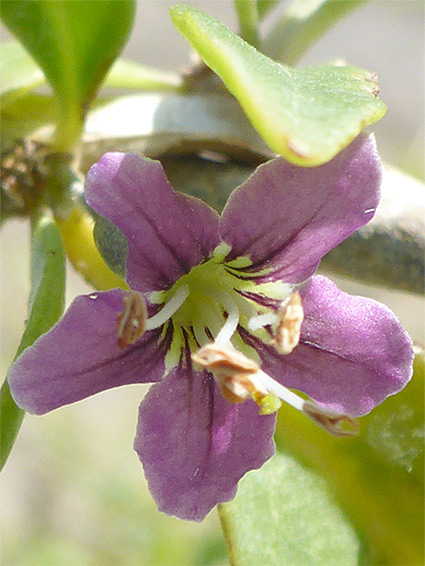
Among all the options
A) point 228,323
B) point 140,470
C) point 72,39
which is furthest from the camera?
point 140,470

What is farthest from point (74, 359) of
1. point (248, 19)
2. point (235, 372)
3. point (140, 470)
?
point (140, 470)

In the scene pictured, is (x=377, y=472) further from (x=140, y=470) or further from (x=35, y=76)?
(x=140, y=470)

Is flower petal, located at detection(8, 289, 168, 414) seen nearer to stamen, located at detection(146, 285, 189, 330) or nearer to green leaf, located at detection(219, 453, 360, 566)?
stamen, located at detection(146, 285, 189, 330)

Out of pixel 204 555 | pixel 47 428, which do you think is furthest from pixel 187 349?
pixel 47 428

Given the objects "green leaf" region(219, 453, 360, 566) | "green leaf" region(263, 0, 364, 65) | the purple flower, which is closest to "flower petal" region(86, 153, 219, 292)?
the purple flower

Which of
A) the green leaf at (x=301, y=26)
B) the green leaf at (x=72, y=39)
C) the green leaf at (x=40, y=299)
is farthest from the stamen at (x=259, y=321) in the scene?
the green leaf at (x=301, y=26)

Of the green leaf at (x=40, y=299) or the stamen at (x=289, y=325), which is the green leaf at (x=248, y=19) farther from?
the stamen at (x=289, y=325)
